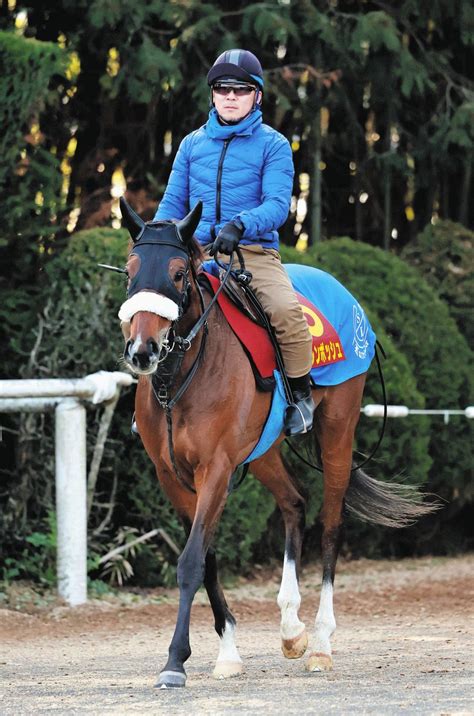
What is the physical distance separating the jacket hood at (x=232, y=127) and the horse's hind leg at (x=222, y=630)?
199 centimetres

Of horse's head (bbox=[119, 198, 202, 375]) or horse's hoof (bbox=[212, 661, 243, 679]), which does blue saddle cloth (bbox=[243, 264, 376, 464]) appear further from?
horse's hoof (bbox=[212, 661, 243, 679])

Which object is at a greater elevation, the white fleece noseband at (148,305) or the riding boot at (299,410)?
the white fleece noseband at (148,305)

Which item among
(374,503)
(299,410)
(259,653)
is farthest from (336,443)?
(259,653)

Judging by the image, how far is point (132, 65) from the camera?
1192cm

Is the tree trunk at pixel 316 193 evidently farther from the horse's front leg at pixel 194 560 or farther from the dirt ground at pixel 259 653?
the horse's front leg at pixel 194 560

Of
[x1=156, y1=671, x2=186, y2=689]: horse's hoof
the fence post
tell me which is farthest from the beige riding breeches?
the fence post

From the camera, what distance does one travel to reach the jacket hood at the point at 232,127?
6.55 metres

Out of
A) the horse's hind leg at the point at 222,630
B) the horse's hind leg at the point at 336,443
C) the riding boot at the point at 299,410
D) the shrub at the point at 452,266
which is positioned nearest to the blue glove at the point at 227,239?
the riding boot at the point at 299,410

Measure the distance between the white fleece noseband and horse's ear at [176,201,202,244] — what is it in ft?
1.23

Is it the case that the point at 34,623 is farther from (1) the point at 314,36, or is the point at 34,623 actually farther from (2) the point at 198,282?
(1) the point at 314,36

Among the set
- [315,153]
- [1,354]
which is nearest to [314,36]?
[315,153]

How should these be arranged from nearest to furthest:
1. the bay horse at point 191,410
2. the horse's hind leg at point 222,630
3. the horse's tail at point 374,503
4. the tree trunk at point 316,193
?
the bay horse at point 191,410 → the horse's hind leg at point 222,630 → the horse's tail at point 374,503 → the tree trunk at point 316,193

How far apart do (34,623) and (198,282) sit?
9.74 ft

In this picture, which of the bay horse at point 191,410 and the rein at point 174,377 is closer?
the bay horse at point 191,410
